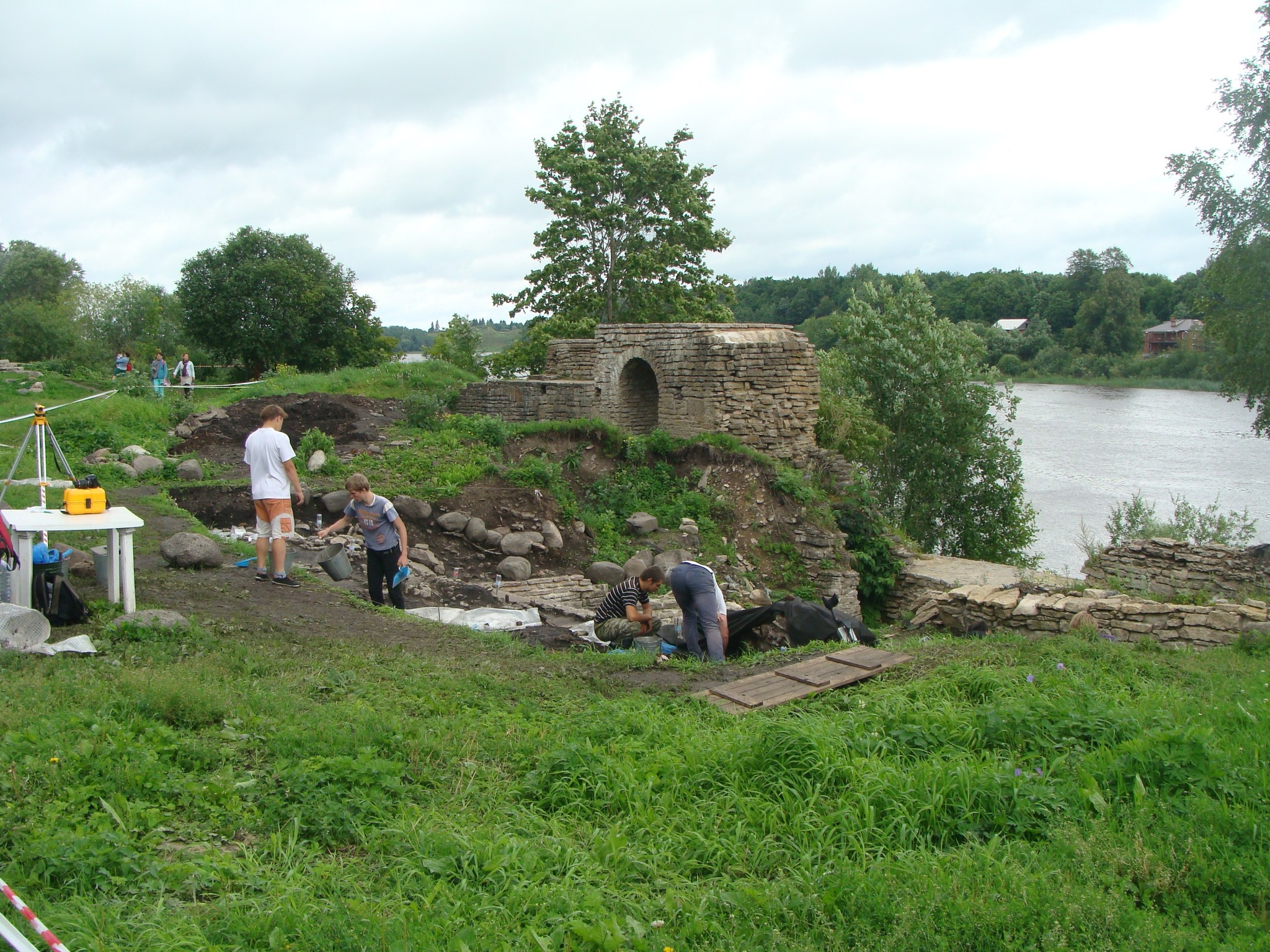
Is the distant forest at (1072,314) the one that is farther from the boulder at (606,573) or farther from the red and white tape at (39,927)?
the red and white tape at (39,927)

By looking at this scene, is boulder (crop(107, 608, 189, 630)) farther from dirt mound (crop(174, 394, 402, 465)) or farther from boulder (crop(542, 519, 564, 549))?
dirt mound (crop(174, 394, 402, 465))

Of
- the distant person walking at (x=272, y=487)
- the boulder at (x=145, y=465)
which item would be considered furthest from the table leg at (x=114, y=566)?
the boulder at (x=145, y=465)

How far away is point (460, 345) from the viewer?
31.8 meters

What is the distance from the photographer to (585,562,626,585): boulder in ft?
38.6

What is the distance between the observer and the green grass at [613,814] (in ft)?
9.58

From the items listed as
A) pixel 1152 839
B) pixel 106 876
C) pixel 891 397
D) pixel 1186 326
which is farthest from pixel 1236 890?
pixel 1186 326

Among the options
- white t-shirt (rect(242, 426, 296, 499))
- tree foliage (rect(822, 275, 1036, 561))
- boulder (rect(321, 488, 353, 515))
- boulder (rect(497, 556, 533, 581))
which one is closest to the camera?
white t-shirt (rect(242, 426, 296, 499))

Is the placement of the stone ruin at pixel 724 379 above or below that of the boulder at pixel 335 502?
above

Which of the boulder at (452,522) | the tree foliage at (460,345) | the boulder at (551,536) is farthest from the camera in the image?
the tree foliage at (460,345)

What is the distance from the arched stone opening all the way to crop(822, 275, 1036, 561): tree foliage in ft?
20.9

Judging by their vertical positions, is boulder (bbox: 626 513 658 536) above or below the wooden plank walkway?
below

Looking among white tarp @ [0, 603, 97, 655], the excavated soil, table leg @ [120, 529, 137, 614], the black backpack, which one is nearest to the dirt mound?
the excavated soil

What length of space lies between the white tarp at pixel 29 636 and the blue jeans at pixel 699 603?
4.14 metres

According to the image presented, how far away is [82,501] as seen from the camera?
556 centimetres
